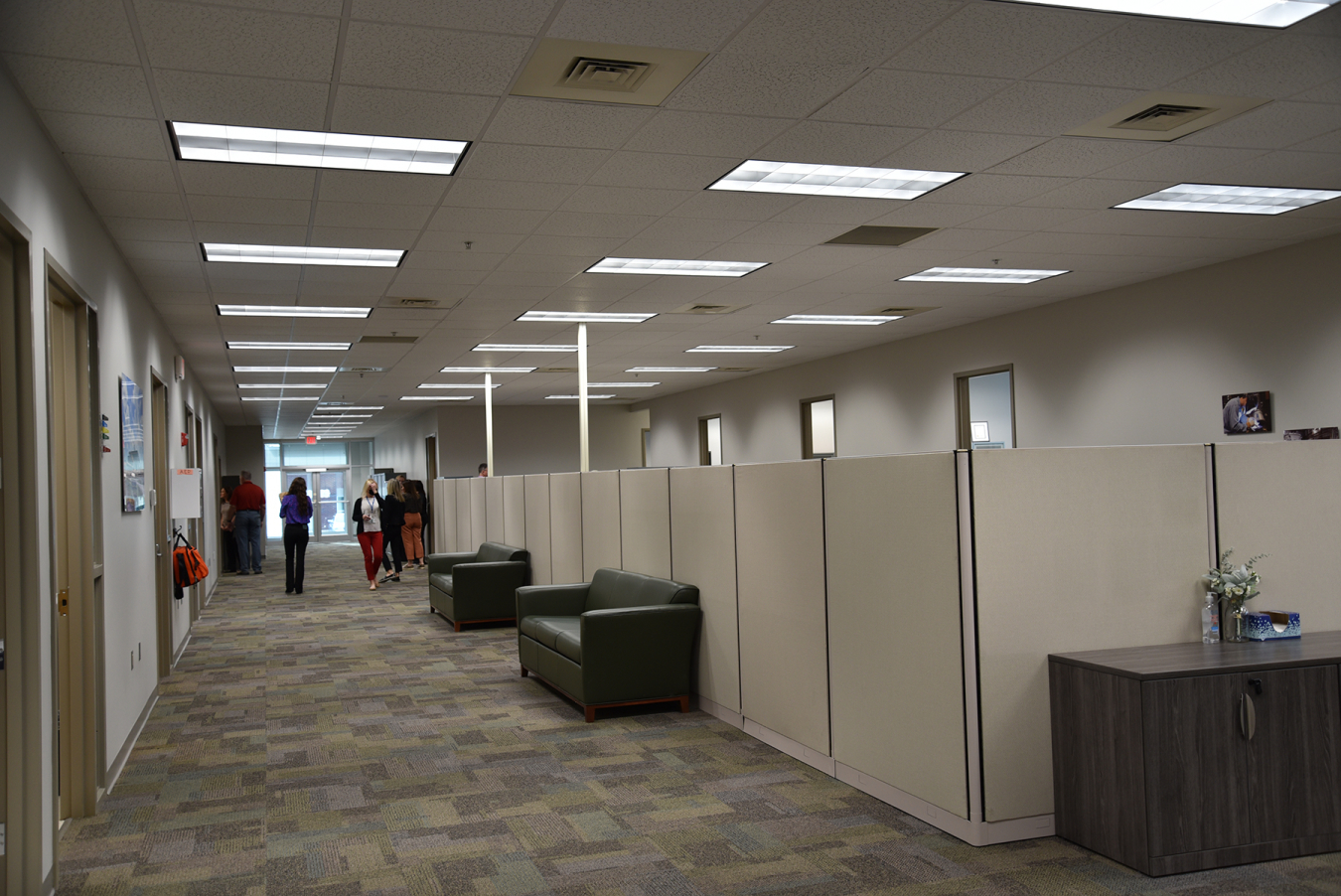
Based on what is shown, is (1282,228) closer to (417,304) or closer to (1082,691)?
(1082,691)

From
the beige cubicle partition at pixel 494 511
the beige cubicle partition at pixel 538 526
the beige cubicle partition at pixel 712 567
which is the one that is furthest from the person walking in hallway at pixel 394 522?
the beige cubicle partition at pixel 712 567

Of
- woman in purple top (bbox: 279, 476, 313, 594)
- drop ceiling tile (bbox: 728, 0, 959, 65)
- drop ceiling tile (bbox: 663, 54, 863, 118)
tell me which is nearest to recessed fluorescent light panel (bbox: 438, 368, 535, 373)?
woman in purple top (bbox: 279, 476, 313, 594)

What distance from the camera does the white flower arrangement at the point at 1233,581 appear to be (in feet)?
11.9

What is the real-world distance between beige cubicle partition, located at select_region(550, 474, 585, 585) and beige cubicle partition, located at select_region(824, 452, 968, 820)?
145 inches

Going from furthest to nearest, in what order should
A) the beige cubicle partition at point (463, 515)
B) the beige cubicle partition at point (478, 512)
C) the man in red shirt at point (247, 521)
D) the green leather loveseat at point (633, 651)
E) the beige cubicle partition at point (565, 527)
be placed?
the man in red shirt at point (247, 521)
the beige cubicle partition at point (463, 515)
the beige cubicle partition at point (478, 512)
the beige cubicle partition at point (565, 527)
the green leather loveseat at point (633, 651)

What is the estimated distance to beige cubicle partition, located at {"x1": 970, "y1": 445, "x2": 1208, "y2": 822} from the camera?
3.48 metres

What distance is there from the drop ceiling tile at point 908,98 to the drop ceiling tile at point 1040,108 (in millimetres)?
74

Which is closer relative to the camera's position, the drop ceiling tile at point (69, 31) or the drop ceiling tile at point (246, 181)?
the drop ceiling tile at point (69, 31)

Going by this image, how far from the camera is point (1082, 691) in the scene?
3.38 meters

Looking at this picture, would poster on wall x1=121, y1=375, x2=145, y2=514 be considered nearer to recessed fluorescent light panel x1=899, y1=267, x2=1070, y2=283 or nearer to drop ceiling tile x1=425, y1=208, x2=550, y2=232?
drop ceiling tile x1=425, y1=208, x2=550, y2=232

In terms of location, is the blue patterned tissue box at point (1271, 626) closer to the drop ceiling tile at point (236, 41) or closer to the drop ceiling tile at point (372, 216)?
the drop ceiling tile at point (236, 41)

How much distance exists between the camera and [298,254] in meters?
6.50

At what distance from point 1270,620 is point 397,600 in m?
9.59

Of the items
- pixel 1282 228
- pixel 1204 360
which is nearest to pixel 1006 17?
pixel 1282 228
